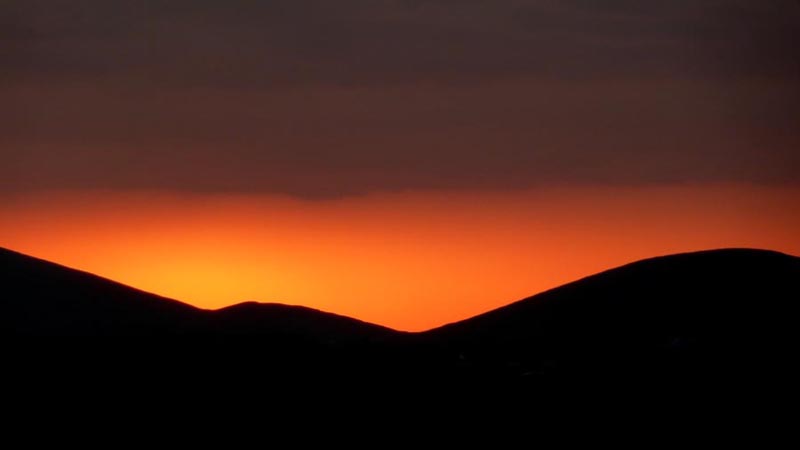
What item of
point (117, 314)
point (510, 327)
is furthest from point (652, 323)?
point (117, 314)

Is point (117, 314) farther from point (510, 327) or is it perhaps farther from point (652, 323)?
point (652, 323)

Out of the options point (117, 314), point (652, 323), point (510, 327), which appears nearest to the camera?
point (652, 323)

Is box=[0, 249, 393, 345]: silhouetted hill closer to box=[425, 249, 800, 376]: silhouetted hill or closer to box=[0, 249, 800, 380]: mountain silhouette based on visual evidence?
box=[0, 249, 800, 380]: mountain silhouette

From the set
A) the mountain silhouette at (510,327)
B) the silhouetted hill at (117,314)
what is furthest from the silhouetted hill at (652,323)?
the silhouetted hill at (117,314)

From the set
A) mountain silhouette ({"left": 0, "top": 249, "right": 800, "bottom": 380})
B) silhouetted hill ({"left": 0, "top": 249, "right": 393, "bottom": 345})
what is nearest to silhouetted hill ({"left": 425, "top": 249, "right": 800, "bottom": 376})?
mountain silhouette ({"left": 0, "top": 249, "right": 800, "bottom": 380})

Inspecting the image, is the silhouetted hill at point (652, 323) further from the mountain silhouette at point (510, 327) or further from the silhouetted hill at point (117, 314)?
the silhouetted hill at point (117, 314)

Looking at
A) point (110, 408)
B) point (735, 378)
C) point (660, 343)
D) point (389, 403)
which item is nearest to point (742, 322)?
point (660, 343)

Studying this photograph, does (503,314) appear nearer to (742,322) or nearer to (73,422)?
(742,322)
